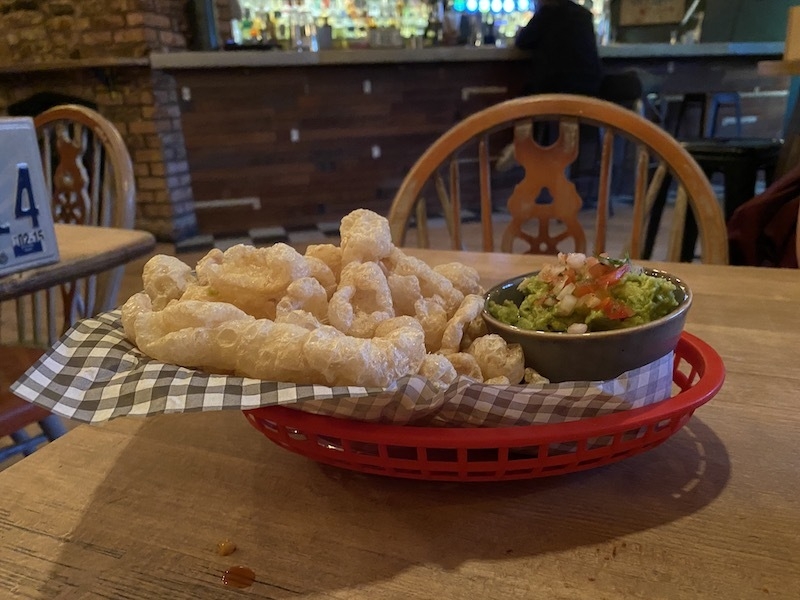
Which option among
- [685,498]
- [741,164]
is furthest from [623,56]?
[685,498]

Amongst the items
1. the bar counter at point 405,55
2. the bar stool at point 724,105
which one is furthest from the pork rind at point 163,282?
the bar stool at point 724,105

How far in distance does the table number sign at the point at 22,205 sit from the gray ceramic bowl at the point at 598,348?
84 centimetres

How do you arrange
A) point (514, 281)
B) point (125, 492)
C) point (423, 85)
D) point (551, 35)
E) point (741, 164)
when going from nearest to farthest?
point (125, 492)
point (514, 281)
point (741, 164)
point (551, 35)
point (423, 85)

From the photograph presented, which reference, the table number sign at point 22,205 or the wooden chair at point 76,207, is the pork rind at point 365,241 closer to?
the table number sign at point 22,205

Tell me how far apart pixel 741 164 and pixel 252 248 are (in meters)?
2.31

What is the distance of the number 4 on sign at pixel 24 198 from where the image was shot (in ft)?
3.39

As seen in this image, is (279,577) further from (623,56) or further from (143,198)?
(623,56)

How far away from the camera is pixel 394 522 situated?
0.50 m

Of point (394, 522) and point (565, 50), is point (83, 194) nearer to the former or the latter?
point (394, 522)

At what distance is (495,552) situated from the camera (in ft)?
1.51

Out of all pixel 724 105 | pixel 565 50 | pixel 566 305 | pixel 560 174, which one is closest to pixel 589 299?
pixel 566 305

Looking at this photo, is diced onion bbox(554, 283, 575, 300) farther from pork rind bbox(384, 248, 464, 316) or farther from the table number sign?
the table number sign

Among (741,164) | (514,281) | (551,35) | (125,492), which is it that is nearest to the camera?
(125,492)

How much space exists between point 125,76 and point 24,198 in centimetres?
327
